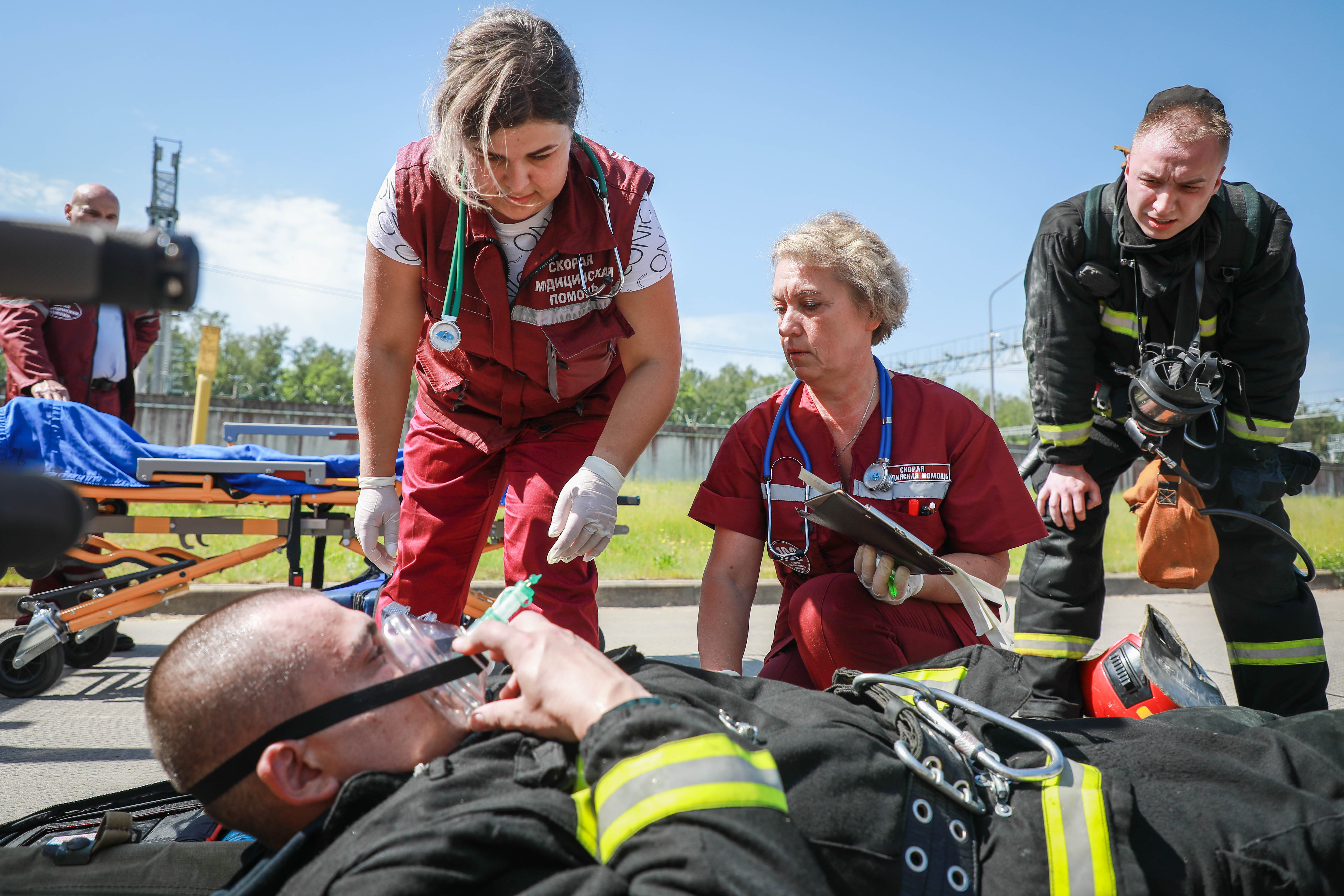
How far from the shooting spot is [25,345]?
4.59m

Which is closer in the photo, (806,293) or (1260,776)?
(1260,776)

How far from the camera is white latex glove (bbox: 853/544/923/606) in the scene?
214 centimetres

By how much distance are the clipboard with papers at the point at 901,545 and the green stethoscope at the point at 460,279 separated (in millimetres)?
771

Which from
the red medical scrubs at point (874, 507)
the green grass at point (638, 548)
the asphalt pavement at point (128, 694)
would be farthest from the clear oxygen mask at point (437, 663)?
the green grass at point (638, 548)

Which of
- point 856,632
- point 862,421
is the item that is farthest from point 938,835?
point 862,421

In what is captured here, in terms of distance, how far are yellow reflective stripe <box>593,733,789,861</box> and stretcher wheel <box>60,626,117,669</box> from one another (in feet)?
13.4

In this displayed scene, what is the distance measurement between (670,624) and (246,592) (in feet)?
8.96

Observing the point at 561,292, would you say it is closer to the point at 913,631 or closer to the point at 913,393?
the point at 913,393

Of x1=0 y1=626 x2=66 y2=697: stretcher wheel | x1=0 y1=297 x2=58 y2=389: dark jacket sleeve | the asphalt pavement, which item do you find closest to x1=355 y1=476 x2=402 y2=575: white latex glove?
the asphalt pavement

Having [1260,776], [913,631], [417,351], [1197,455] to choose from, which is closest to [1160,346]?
[1197,455]

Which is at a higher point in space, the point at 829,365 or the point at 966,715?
the point at 829,365

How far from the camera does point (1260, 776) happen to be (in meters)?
1.37

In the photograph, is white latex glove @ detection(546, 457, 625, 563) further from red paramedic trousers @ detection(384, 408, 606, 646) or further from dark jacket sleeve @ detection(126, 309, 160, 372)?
dark jacket sleeve @ detection(126, 309, 160, 372)

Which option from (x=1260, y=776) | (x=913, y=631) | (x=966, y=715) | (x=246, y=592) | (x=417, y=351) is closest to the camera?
(x=1260, y=776)
